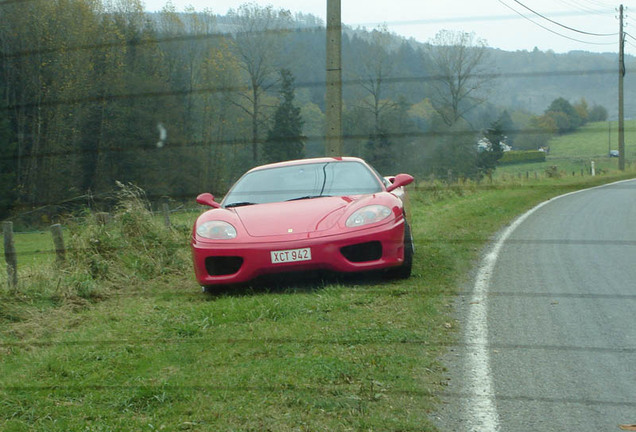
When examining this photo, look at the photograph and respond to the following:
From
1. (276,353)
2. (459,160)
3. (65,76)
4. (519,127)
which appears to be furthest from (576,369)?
(65,76)

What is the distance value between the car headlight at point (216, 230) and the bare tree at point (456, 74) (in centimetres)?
257

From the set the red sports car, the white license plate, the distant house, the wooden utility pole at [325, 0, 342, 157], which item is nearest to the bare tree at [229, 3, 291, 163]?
the wooden utility pole at [325, 0, 342, 157]

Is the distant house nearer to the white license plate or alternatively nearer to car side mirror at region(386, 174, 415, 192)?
car side mirror at region(386, 174, 415, 192)

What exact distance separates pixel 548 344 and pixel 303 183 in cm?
275

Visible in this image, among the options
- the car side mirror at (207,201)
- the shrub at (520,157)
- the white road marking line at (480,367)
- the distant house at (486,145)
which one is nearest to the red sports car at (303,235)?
the car side mirror at (207,201)

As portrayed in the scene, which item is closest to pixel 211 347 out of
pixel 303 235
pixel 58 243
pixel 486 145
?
pixel 303 235

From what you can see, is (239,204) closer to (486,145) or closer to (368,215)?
(368,215)

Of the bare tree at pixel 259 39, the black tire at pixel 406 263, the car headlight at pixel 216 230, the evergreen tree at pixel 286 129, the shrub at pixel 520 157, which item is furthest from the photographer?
the evergreen tree at pixel 286 129

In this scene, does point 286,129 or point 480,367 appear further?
point 286,129

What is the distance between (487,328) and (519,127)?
227 centimetres

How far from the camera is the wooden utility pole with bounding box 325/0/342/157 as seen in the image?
800cm

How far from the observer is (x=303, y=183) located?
6.05 m

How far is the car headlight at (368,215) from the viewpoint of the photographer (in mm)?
5258

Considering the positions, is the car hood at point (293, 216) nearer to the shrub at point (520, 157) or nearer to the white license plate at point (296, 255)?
the white license plate at point (296, 255)
